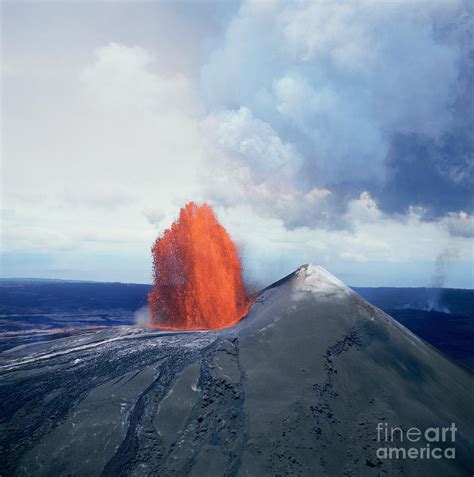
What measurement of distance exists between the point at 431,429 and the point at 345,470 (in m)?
3.96

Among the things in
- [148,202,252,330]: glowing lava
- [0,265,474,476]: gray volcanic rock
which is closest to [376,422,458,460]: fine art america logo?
[0,265,474,476]: gray volcanic rock

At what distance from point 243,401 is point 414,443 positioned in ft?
18.8

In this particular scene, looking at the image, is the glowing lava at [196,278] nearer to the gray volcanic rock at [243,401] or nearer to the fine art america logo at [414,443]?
the gray volcanic rock at [243,401]

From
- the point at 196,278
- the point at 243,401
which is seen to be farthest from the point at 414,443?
the point at 196,278

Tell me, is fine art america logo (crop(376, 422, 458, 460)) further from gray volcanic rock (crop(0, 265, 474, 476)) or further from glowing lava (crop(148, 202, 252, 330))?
glowing lava (crop(148, 202, 252, 330))

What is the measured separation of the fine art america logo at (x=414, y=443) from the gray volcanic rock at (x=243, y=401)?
0.13 m

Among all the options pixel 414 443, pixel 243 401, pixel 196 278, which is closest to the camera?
pixel 414 443

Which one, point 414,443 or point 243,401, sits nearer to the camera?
point 414,443

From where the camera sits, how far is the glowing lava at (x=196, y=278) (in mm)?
26938

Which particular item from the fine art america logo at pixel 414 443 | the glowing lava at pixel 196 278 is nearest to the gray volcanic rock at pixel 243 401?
the fine art america logo at pixel 414 443

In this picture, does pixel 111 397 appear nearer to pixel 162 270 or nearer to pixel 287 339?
pixel 287 339

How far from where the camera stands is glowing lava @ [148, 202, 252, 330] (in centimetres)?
2694

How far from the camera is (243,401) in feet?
37.8

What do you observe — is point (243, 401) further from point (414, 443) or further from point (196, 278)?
point (196, 278)
